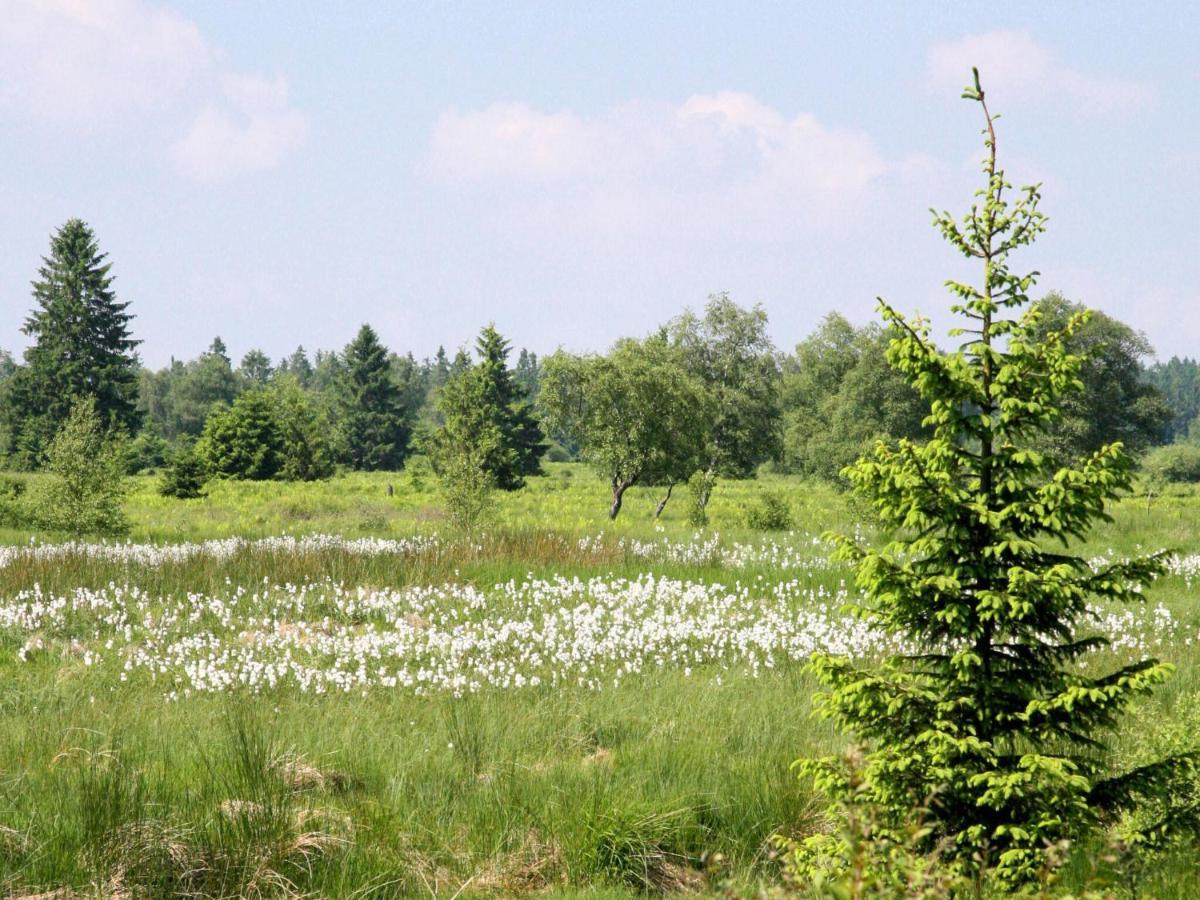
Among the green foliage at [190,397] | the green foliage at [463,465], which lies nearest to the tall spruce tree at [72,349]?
the green foliage at [190,397]

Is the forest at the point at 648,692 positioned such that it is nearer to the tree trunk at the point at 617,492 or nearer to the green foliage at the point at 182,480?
the tree trunk at the point at 617,492

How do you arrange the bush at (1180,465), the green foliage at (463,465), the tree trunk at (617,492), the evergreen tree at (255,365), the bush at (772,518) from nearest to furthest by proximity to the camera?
1. the green foliage at (463,465)
2. the bush at (772,518)
3. the tree trunk at (617,492)
4. the bush at (1180,465)
5. the evergreen tree at (255,365)

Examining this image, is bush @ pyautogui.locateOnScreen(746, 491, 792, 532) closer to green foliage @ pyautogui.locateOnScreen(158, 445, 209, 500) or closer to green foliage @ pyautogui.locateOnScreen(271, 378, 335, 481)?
green foliage @ pyautogui.locateOnScreen(158, 445, 209, 500)

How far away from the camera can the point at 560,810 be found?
635cm

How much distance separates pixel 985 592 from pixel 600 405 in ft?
110

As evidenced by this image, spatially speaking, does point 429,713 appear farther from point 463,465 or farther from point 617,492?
point 617,492

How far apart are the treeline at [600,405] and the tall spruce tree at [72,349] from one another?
0.32 ft

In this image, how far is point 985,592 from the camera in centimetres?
514

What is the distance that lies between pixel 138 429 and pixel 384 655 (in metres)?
62.1

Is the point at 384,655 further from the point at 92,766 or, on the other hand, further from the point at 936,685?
the point at 936,685

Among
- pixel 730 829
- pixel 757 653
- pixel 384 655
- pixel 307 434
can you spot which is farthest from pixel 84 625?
pixel 307 434

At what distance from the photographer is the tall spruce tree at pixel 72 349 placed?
A: 62844 millimetres

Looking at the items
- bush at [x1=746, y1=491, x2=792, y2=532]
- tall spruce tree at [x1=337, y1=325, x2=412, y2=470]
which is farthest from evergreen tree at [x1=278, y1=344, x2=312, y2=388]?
bush at [x1=746, y1=491, x2=792, y2=532]

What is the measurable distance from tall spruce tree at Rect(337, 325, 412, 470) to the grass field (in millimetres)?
58283
